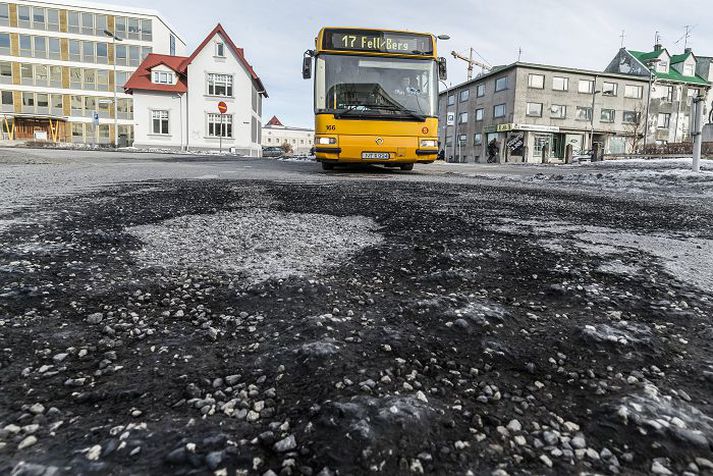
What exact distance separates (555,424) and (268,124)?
386 feet

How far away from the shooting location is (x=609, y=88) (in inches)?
1735

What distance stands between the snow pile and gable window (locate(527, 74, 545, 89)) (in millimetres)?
43452

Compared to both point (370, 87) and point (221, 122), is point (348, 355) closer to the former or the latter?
point (370, 87)

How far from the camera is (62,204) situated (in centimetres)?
405

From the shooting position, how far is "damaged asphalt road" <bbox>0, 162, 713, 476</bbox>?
0.97 metres

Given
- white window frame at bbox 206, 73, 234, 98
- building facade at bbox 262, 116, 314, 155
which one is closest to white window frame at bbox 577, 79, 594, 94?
white window frame at bbox 206, 73, 234, 98

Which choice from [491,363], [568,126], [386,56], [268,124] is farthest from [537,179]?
[268,124]

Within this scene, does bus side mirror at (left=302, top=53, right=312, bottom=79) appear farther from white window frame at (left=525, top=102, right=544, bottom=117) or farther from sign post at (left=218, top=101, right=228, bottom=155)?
white window frame at (left=525, top=102, right=544, bottom=117)

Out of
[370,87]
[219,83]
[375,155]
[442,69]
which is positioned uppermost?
[219,83]

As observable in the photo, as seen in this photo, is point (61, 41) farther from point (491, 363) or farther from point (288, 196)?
point (491, 363)

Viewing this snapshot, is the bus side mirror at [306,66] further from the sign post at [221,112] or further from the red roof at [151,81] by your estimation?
the red roof at [151,81]

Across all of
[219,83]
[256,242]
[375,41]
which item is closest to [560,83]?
[219,83]

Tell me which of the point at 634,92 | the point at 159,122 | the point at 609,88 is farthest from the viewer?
the point at 634,92

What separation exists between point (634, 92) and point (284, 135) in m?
81.6
